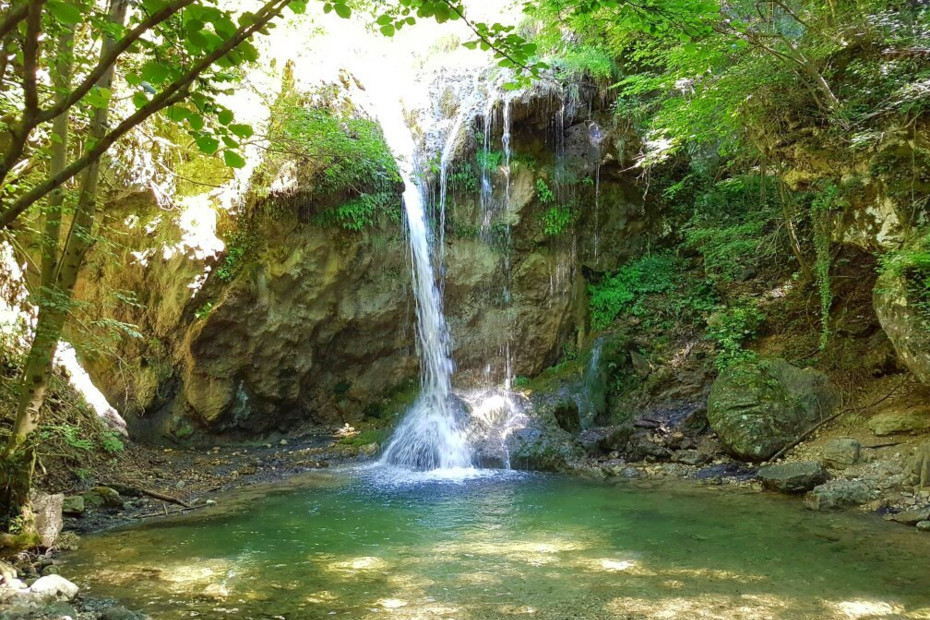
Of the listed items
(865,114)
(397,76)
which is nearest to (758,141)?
(865,114)

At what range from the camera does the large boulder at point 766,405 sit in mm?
7637

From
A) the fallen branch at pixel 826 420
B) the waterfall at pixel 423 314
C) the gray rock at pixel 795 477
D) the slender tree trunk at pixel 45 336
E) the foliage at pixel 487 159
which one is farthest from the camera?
the foliage at pixel 487 159

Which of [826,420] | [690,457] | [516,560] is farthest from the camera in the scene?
[690,457]

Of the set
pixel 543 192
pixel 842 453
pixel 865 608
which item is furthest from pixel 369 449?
pixel 865 608

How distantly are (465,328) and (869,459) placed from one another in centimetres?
686

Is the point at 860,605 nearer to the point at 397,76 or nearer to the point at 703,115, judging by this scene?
the point at 703,115

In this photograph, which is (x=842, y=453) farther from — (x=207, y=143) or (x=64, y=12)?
(x=64, y=12)

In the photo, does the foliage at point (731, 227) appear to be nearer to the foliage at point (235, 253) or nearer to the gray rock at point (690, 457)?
the gray rock at point (690, 457)

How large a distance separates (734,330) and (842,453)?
295 cm

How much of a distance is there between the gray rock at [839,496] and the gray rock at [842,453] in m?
0.60

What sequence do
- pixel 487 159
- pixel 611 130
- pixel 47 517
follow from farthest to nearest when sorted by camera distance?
pixel 611 130 → pixel 487 159 → pixel 47 517

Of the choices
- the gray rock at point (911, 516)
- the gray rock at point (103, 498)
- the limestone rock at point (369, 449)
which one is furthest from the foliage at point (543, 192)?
the gray rock at point (103, 498)

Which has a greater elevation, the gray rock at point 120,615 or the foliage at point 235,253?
the foliage at point 235,253

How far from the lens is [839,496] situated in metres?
5.96
